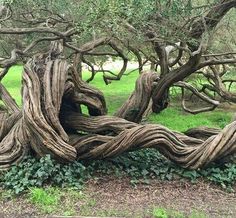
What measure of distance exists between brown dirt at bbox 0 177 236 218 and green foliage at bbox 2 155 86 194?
0.60 ft

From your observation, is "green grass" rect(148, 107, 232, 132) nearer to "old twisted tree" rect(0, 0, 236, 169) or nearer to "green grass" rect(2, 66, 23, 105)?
"old twisted tree" rect(0, 0, 236, 169)

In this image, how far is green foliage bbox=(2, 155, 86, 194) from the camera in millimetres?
6309

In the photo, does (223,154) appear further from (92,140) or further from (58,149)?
(58,149)

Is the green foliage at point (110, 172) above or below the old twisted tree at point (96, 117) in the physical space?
below

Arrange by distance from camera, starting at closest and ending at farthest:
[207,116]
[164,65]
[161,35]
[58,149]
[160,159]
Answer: [58,149] < [161,35] < [160,159] < [164,65] < [207,116]

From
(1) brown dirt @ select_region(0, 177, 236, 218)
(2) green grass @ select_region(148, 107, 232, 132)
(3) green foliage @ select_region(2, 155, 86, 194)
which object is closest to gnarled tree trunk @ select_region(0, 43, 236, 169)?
(3) green foliage @ select_region(2, 155, 86, 194)

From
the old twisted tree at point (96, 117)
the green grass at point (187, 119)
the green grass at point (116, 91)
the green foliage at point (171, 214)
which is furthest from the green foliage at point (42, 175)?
the green grass at point (116, 91)

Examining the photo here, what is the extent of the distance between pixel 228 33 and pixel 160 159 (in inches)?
173

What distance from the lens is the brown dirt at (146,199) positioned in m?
5.83

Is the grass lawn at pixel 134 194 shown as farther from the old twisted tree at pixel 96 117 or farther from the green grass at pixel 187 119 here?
the green grass at pixel 187 119

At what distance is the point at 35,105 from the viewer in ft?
20.7

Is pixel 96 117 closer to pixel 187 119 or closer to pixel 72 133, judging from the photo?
pixel 72 133

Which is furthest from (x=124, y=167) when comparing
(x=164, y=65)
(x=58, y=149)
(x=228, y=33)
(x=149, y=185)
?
(x=228, y=33)

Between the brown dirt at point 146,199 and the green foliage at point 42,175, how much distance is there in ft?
0.60
